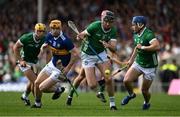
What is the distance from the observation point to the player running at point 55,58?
22.8 meters

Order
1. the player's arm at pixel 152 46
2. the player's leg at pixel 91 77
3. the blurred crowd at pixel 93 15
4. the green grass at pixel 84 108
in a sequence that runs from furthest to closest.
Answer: the blurred crowd at pixel 93 15 → the player's leg at pixel 91 77 → the player's arm at pixel 152 46 → the green grass at pixel 84 108

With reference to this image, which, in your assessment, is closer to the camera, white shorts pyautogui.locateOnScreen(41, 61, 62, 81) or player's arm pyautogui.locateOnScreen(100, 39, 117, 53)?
player's arm pyautogui.locateOnScreen(100, 39, 117, 53)

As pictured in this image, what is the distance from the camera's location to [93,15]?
44.6 metres

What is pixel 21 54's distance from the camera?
2444 centimetres

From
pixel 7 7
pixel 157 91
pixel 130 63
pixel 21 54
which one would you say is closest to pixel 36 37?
pixel 21 54

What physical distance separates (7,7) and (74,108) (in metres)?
23.2

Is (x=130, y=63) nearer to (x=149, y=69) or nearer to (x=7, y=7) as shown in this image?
(x=149, y=69)

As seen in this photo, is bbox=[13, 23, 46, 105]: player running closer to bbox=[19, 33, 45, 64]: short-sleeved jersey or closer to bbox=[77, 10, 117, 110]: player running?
bbox=[19, 33, 45, 64]: short-sleeved jersey

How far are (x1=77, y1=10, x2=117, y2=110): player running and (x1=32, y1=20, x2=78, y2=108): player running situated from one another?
552 mm

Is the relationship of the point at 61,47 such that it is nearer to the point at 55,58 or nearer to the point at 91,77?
the point at 55,58

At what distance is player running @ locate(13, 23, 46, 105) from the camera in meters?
23.7

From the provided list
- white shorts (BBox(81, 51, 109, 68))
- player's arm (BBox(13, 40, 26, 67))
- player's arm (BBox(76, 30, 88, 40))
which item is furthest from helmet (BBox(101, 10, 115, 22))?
player's arm (BBox(13, 40, 26, 67))

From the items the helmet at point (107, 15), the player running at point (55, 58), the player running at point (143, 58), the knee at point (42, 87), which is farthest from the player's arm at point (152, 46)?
the knee at point (42, 87)

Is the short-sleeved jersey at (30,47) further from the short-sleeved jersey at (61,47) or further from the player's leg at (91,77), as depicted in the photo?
the player's leg at (91,77)
